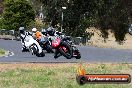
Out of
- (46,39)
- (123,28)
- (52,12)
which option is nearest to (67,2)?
(52,12)

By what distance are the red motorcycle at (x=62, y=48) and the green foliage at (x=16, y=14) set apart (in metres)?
32.1

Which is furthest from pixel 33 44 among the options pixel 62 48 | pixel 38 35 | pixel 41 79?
pixel 41 79

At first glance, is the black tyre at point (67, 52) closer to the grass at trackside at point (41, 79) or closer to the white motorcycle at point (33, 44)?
the white motorcycle at point (33, 44)

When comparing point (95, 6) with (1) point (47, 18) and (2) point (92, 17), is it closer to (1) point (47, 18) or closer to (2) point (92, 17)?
(2) point (92, 17)

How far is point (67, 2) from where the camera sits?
58594 mm

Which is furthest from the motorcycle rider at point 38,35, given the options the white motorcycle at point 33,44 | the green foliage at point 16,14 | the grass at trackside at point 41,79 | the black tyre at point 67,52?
the green foliage at point 16,14

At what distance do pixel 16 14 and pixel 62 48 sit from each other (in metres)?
32.6

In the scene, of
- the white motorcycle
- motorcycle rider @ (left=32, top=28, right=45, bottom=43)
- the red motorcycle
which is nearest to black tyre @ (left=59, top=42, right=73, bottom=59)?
the red motorcycle

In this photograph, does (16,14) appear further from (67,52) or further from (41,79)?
(41,79)

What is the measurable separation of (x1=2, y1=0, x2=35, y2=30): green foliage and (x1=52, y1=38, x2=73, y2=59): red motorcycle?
32.1 m

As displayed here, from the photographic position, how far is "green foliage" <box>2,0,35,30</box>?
187 feet

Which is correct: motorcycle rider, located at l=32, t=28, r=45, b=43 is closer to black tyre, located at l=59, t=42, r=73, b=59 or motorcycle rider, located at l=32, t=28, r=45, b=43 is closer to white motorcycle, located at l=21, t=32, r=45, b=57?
white motorcycle, located at l=21, t=32, r=45, b=57

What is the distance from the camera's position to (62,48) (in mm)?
24922

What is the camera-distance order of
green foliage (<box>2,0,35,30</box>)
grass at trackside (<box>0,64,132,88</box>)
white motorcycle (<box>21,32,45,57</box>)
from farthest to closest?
green foliage (<box>2,0,35,30</box>) → white motorcycle (<box>21,32,45,57</box>) → grass at trackside (<box>0,64,132,88</box>)
